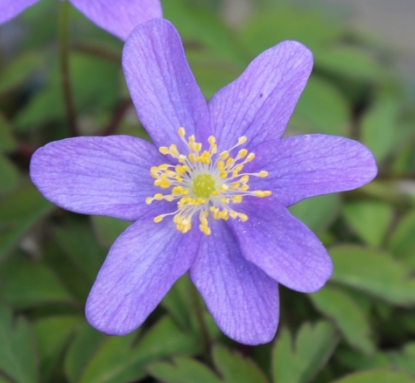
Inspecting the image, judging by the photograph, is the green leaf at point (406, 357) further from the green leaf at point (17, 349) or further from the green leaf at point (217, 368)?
the green leaf at point (17, 349)

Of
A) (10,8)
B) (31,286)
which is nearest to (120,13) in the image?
(10,8)

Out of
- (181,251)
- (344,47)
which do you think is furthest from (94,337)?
(344,47)

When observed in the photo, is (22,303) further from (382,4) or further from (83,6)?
(382,4)

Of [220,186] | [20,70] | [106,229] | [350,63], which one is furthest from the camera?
[350,63]

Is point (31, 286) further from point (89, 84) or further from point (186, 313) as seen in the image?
point (89, 84)

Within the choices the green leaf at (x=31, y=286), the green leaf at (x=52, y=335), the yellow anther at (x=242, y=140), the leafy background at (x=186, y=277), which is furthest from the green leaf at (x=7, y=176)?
the yellow anther at (x=242, y=140)

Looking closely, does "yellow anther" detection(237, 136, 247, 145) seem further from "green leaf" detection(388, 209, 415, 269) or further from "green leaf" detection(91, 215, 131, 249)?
"green leaf" detection(388, 209, 415, 269)
